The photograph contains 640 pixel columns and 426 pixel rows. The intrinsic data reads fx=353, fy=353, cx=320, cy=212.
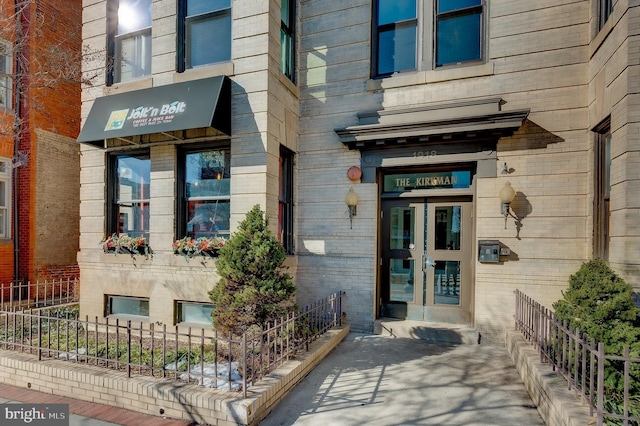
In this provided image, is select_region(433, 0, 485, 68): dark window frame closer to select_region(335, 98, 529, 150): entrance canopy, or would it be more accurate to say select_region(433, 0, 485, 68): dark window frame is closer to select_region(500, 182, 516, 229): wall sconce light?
select_region(335, 98, 529, 150): entrance canopy

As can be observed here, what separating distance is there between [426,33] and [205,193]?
212 inches

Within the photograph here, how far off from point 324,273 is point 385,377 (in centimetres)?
287

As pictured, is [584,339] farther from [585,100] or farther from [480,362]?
[585,100]

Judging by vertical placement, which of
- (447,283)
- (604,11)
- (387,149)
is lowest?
(447,283)

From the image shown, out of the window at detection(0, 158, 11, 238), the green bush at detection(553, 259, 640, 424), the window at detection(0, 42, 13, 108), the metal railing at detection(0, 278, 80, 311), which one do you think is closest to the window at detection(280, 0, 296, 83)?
the green bush at detection(553, 259, 640, 424)

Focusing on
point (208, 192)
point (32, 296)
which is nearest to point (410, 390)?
point (208, 192)

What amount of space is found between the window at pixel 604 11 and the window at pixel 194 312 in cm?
817

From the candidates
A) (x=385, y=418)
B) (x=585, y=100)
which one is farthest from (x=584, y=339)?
(x=585, y=100)

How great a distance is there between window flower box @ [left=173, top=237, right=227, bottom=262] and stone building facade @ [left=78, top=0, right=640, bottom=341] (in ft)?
→ 0.56

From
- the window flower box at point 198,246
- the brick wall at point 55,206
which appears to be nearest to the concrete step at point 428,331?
the window flower box at point 198,246

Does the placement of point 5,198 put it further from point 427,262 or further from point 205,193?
point 427,262

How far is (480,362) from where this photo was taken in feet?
17.9

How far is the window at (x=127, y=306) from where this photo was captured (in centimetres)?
718

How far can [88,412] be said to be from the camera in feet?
13.7
